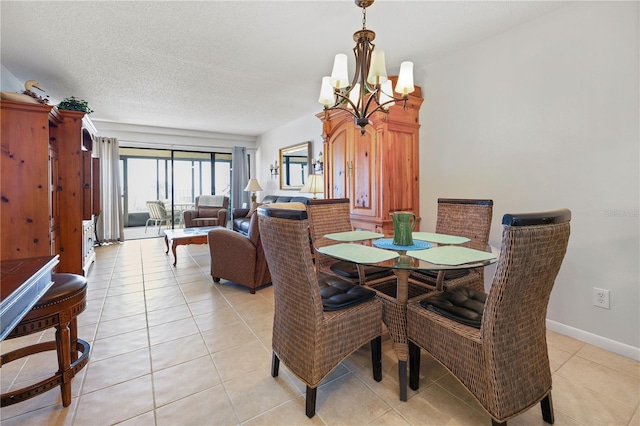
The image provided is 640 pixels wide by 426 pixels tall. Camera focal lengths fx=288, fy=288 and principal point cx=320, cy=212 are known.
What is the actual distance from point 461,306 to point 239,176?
6.85m

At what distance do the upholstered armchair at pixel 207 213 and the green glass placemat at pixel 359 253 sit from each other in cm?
503

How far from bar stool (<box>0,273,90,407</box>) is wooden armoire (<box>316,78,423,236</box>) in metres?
2.38

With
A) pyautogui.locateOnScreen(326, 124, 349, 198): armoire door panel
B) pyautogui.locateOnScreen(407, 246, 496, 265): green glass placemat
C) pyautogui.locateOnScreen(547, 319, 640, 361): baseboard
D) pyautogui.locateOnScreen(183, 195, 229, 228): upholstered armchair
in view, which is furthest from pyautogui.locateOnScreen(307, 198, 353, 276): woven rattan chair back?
pyautogui.locateOnScreen(183, 195, 229, 228): upholstered armchair

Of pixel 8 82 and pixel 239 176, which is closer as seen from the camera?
pixel 8 82

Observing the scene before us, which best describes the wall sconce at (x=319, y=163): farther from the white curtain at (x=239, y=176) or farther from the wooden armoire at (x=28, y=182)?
the wooden armoire at (x=28, y=182)

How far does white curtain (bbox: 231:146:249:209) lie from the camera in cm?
746

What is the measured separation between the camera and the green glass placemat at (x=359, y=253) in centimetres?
151

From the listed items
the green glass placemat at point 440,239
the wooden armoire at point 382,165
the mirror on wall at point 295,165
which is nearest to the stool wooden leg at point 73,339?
the green glass placemat at point 440,239

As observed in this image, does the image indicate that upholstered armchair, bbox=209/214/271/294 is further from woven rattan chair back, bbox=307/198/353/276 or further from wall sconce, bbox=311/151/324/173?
wall sconce, bbox=311/151/324/173

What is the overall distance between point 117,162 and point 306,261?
21.0ft

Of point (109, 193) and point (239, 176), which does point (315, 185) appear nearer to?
point (239, 176)

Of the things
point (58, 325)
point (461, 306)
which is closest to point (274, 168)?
point (58, 325)

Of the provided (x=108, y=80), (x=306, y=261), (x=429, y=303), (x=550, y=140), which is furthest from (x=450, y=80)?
(x=108, y=80)

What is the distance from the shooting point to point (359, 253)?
1647 millimetres
